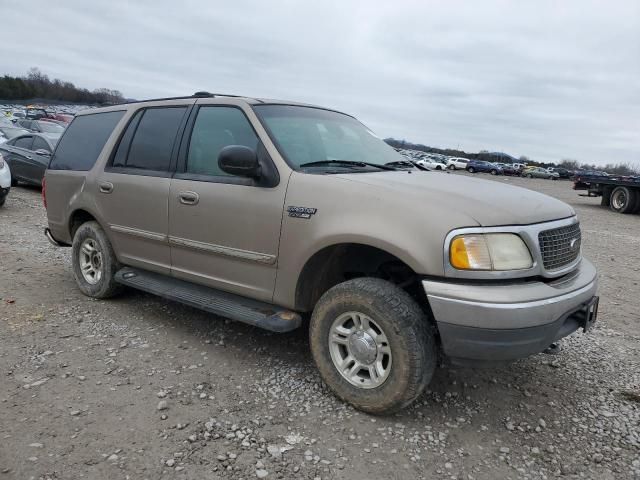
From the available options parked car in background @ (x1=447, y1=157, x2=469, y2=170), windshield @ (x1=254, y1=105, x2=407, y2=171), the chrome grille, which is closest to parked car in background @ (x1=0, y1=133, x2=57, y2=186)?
windshield @ (x1=254, y1=105, x2=407, y2=171)

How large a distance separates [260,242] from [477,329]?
1.52 meters

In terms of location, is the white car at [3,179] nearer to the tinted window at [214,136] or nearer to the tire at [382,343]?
the tinted window at [214,136]

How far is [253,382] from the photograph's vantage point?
3.39 m

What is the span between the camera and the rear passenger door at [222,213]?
3385 mm

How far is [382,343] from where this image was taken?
2.95m

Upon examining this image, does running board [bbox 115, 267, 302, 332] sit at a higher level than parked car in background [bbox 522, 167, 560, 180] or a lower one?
lower

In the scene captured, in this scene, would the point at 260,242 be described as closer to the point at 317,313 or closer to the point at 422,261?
the point at 317,313

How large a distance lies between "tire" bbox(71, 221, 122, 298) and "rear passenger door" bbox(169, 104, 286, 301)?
1.00 metres

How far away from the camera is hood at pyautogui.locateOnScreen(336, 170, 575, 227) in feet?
9.08

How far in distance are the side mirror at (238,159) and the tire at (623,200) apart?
16803 millimetres

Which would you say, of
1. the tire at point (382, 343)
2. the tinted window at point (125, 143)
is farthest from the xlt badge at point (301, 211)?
the tinted window at point (125, 143)

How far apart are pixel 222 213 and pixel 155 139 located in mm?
1216

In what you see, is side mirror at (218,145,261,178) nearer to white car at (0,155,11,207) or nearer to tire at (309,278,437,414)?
tire at (309,278,437,414)

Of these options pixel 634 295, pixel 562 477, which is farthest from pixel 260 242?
pixel 634 295
